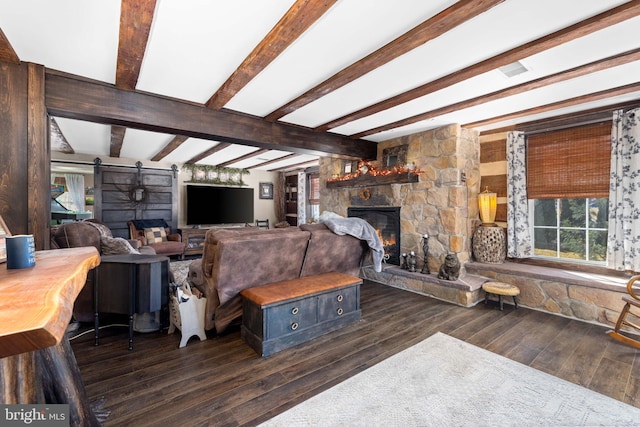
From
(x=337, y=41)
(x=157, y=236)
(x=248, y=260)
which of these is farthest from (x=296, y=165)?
(x=337, y=41)

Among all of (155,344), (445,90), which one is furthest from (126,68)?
(445,90)

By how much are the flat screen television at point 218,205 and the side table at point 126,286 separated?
449 cm

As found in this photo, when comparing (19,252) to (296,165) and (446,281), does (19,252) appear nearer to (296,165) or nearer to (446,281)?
(446,281)

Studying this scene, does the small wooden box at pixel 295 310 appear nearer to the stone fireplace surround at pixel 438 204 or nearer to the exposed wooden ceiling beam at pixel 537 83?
the stone fireplace surround at pixel 438 204

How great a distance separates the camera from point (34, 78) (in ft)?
7.04

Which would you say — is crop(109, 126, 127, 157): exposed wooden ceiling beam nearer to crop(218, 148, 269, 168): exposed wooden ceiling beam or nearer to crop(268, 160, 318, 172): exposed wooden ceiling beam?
crop(218, 148, 269, 168): exposed wooden ceiling beam

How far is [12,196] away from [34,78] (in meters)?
0.91

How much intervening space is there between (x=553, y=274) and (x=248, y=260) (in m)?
3.37

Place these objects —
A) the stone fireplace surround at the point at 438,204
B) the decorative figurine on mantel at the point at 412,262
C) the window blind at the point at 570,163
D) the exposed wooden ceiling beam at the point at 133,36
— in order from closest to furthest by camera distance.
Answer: the exposed wooden ceiling beam at the point at 133,36, the window blind at the point at 570,163, the stone fireplace surround at the point at 438,204, the decorative figurine on mantel at the point at 412,262

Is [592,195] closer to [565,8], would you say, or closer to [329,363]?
[565,8]

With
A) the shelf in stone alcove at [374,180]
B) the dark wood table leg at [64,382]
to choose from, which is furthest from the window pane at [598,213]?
the dark wood table leg at [64,382]

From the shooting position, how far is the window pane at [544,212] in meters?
3.62

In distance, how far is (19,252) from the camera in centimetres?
101

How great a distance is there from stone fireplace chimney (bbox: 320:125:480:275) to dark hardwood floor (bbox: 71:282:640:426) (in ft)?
3.65
